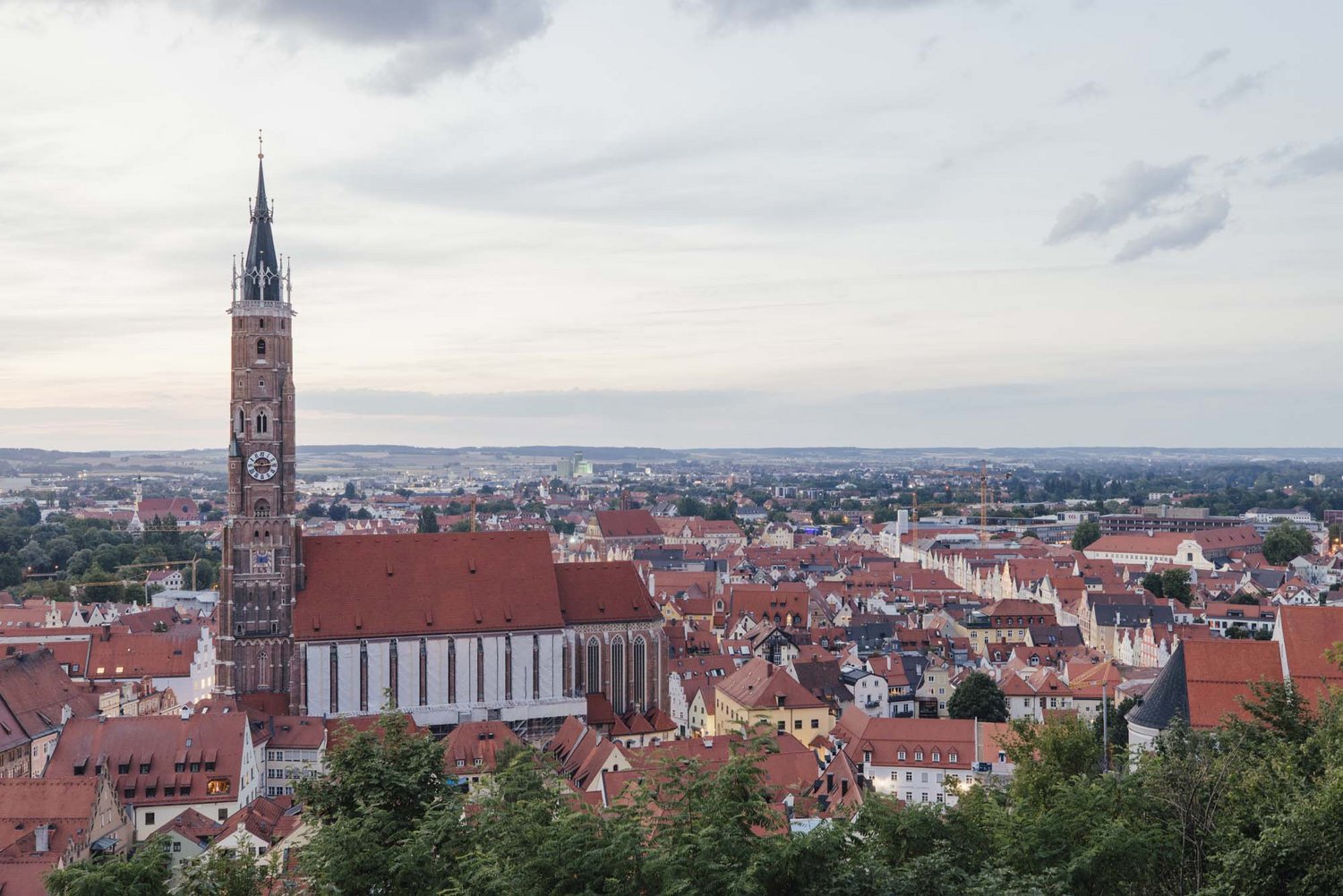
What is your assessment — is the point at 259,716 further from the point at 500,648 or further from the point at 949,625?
the point at 949,625

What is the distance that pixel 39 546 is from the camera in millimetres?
179375

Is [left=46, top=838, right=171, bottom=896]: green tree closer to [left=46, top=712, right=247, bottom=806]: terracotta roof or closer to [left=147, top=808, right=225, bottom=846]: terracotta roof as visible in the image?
[left=147, top=808, right=225, bottom=846]: terracotta roof

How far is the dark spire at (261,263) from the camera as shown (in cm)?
7462

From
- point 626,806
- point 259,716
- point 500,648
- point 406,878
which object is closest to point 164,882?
point 406,878

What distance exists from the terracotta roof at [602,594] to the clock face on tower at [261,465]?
16.5 metres

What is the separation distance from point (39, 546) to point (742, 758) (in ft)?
576

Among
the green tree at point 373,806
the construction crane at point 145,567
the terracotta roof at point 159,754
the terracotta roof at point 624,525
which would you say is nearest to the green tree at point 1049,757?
the green tree at point 373,806

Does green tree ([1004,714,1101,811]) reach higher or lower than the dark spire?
lower

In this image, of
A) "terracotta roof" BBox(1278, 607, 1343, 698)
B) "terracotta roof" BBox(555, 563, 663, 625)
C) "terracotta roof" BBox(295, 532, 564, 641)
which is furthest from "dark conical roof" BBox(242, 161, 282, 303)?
"terracotta roof" BBox(1278, 607, 1343, 698)

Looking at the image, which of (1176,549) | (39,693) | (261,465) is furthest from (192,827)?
(1176,549)

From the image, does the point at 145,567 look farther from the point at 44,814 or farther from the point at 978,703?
the point at 44,814

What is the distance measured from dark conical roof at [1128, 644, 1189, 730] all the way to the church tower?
4146cm

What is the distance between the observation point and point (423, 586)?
74.6 m

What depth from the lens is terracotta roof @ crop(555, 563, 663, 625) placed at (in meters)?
77.6
